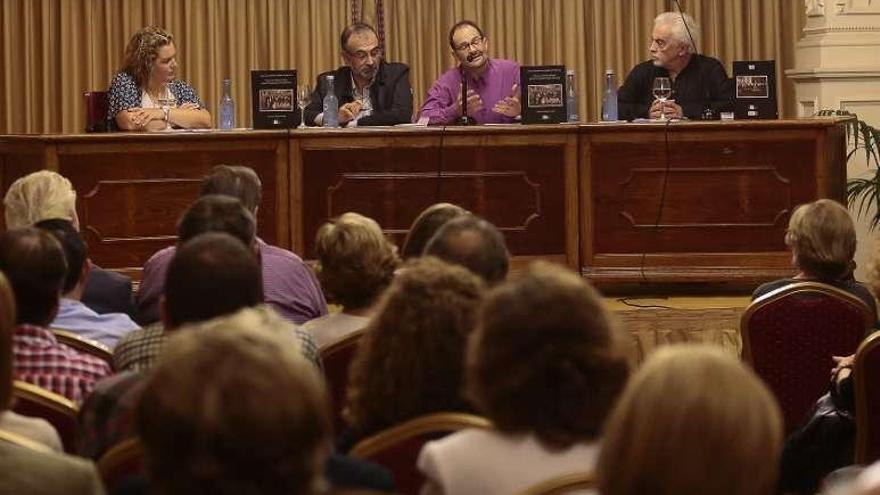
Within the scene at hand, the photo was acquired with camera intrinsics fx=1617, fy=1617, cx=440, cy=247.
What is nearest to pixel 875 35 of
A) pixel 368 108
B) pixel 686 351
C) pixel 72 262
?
pixel 368 108

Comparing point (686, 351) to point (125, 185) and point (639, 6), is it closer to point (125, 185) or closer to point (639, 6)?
point (125, 185)

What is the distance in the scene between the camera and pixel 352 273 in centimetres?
393

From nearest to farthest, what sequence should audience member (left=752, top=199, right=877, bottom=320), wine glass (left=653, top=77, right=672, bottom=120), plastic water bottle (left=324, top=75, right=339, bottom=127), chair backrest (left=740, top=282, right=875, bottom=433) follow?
chair backrest (left=740, top=282, right=875, bottom=433) < audience member (left=752, top=199, right=877, bottom=320) < wine glass (left=653, top=77, right=672, bottom=120) < plastic water bottle (left=324, top=75, right=339, bottom=127)

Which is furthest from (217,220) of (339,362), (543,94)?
(543,94)

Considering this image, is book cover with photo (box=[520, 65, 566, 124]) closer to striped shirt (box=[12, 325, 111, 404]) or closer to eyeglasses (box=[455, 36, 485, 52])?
eyeglasses (box=[455, 36, 485, 52])

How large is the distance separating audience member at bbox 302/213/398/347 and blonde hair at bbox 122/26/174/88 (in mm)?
3802

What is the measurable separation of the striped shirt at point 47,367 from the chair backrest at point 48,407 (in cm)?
25

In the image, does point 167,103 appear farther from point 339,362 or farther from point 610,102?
point 339,362

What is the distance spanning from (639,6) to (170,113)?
12.5 ft

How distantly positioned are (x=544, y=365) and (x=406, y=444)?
29 centimetres

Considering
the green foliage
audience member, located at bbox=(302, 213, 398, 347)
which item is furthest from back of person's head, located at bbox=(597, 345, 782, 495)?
the green foliage

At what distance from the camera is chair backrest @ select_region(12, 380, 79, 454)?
279 cm

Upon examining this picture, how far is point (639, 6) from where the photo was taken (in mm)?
10281

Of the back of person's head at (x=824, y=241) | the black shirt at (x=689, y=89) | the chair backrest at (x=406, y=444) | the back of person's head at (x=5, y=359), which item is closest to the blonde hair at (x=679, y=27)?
the black shirt at (x=689, y=89)
